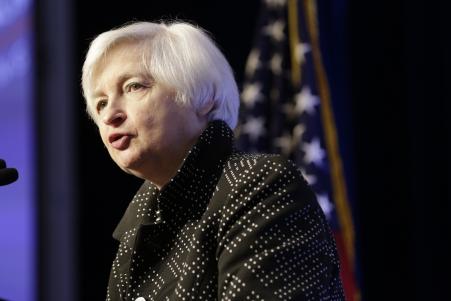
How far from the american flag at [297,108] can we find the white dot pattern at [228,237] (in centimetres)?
204

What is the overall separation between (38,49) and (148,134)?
258 centimetres

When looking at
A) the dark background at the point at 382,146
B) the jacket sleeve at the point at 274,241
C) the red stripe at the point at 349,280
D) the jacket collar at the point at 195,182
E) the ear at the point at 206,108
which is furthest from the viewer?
the dark background at the point at 382,146

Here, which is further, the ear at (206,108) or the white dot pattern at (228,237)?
the ear at (206,108)

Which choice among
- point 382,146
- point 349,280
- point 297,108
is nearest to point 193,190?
point 349,280

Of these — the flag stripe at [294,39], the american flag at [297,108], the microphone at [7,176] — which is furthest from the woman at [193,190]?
the flag stripe at [294,39]

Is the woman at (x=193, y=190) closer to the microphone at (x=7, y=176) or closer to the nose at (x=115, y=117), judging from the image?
the nose at (x=115, y=117)

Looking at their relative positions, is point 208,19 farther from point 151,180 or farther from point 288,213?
point 288,213

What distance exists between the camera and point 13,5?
152 inches

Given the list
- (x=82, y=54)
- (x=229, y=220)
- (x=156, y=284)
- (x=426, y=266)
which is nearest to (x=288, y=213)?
(x=229, y=220)

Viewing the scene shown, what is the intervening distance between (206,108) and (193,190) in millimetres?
208

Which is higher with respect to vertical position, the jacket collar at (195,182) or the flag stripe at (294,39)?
the flag stripe at (294,39)

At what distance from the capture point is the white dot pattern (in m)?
1.34

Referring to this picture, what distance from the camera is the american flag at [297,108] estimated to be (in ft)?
12.0

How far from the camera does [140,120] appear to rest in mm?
1602
